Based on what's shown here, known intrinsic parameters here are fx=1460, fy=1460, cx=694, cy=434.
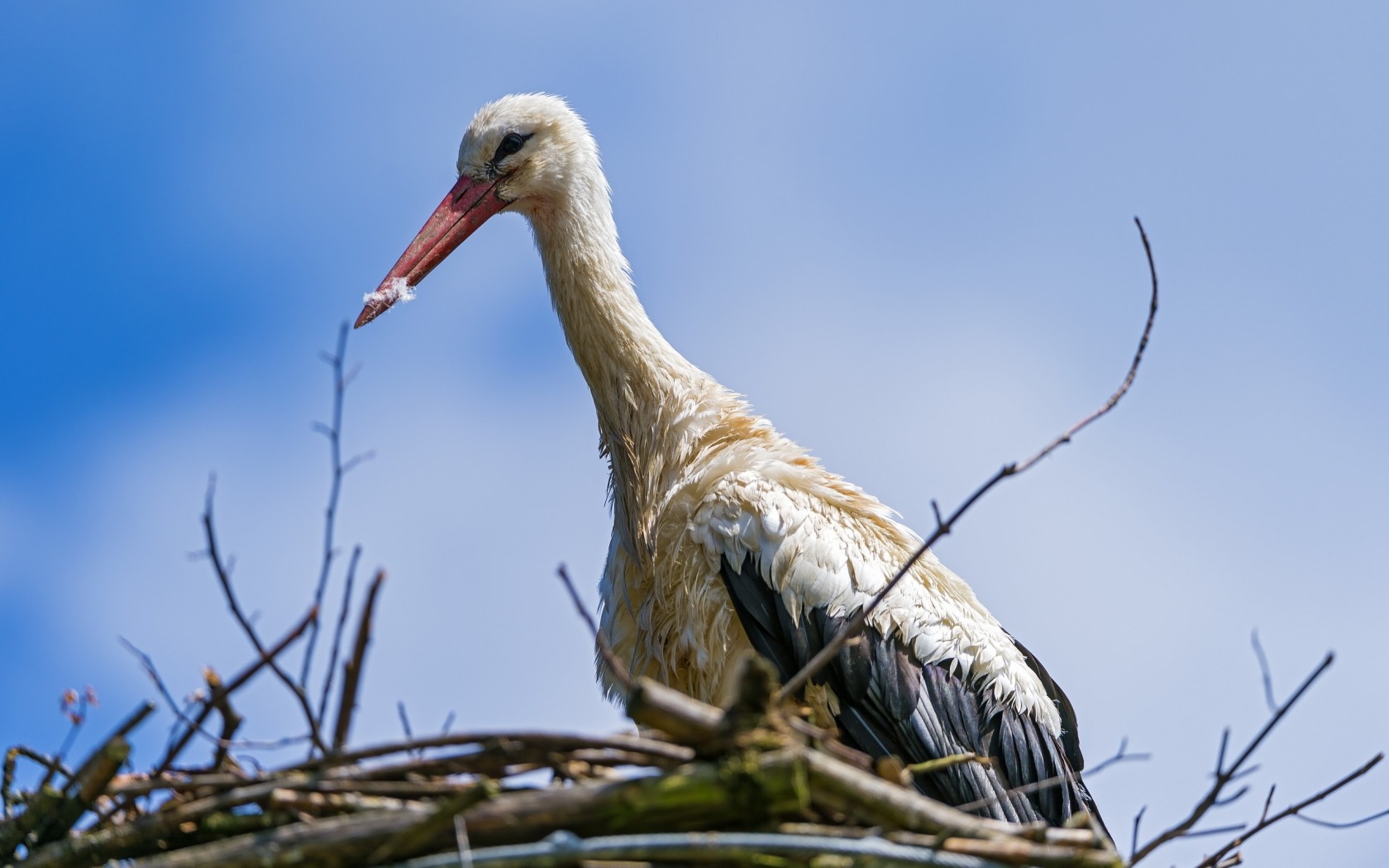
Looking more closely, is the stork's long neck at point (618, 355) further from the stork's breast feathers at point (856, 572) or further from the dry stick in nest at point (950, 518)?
the dry stick in nest at point (950, 518)

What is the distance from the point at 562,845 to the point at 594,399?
2809 mm

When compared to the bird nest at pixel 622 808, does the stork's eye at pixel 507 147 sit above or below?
above

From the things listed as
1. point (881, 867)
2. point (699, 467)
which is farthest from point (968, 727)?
point (881, 867)

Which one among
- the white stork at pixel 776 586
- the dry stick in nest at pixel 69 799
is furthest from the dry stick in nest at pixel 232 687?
the white stork at pixel 776 586

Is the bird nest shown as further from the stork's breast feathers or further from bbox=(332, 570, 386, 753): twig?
the stork's breast feathers

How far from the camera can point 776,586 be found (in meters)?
3.96

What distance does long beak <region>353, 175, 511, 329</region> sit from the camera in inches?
190

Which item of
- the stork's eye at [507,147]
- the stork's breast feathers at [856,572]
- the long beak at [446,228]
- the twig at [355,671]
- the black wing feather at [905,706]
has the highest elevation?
the stork's eye at [507,147]

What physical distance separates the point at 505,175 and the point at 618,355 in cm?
79

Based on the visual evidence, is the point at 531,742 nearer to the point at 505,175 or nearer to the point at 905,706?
the point at 905,706

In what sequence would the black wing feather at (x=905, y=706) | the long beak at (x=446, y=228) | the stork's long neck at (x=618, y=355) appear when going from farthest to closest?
1. the long beak at (x=446, y=228)
2. the stork's long neck at (x=618, y=355)
3. the black wing feather at (x=905, y=706)

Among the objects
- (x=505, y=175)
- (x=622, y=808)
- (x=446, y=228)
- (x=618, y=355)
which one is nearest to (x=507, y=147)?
(x=505, y=175)

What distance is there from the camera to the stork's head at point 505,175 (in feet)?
16.0

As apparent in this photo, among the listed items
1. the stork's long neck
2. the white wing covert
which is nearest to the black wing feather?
the white wing covert
